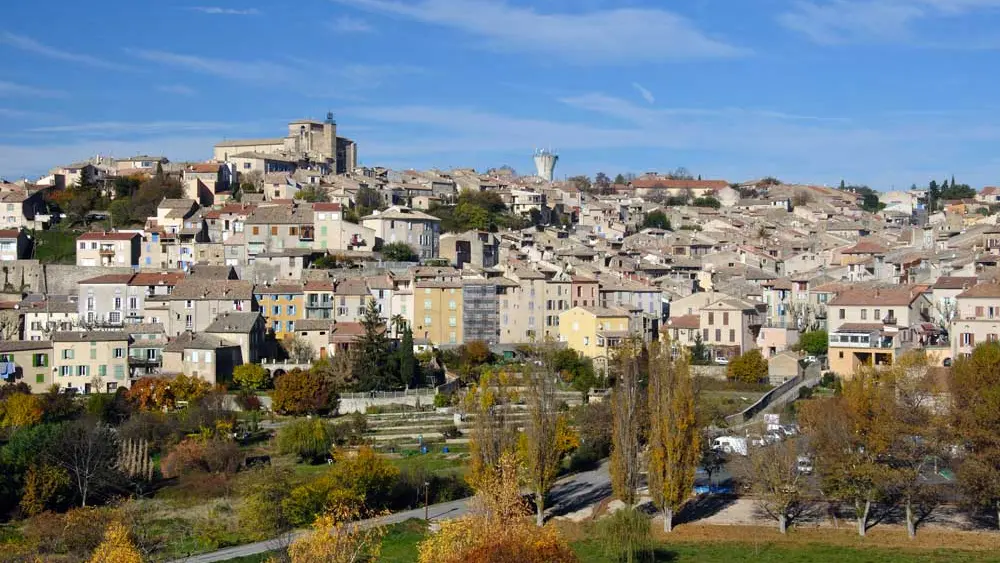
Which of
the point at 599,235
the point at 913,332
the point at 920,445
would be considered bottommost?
the point at 920,445

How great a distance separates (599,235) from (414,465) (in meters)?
40.1

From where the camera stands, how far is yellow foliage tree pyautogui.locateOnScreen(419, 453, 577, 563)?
22156 mm

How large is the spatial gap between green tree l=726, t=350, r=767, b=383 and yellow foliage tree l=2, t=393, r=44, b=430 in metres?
24.3

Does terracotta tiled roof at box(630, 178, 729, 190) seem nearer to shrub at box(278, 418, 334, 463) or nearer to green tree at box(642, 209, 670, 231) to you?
green tree at box(642, 209, 670, 231)

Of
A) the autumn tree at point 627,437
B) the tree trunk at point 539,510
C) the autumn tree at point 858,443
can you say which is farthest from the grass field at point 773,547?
the autumn tree at point 627,437

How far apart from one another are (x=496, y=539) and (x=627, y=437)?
10.2 m

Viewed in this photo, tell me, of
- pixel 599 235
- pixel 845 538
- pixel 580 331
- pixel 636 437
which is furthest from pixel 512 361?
pixel 599 235

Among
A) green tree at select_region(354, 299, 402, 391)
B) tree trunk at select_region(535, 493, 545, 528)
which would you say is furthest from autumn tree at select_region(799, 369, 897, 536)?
green tree at select_region(354, 299, 402, 391)

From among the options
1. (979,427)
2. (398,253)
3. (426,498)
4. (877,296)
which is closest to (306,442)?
(426,498)

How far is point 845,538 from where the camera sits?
1239 inches

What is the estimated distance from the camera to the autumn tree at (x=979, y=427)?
1201 inches

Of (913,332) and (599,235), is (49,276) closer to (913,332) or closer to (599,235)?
(599,235)

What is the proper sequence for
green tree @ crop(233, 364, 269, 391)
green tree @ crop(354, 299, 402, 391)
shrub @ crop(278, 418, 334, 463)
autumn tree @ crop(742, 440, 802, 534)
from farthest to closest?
green tree @ crop(233, 364, 269, 391) < green tree @ crop(354, 299, 402, 391) < shrub @ crop(278, 418, 334, 463) < autumn tree @ crop(742, 440, 802, 534)

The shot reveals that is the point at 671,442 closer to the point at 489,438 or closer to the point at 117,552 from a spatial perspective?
the point at 489,438
